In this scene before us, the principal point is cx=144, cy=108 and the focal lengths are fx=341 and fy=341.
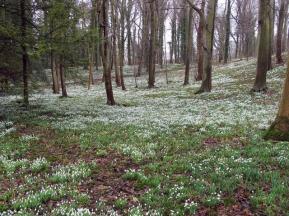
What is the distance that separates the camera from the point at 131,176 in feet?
31.0

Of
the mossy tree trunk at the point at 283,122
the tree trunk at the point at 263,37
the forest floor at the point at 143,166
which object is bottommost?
the forest floor at the point at 143,166

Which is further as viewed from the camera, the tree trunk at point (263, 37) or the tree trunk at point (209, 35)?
the tree trunk at point (209, 35)

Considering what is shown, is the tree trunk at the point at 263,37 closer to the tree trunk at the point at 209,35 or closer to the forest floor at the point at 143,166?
the tree trunk at the point at 209,35

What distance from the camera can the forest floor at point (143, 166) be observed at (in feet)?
25.0

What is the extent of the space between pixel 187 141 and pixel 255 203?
18.8 ft

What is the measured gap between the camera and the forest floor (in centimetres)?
762

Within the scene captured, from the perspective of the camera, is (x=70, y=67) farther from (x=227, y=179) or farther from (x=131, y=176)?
(x=227, y=179)

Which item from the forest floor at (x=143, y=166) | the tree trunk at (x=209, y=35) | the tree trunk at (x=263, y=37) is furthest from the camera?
the tree trunk at (x=209, y=35)

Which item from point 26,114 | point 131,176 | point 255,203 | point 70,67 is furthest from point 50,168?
point 70,67

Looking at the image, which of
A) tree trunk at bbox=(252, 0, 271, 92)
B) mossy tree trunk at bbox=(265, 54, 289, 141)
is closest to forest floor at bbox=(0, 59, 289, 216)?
mossy tree trunk at bbox=(265, 54, 289, 141)

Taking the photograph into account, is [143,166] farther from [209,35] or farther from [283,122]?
[209,35]

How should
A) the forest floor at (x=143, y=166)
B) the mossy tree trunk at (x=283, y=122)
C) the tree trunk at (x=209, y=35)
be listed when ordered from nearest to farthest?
the forest floor at (x=143, y=166), the mossy tree trunk at (x=283, y=122), the tree trunk at (x=209, y=35)

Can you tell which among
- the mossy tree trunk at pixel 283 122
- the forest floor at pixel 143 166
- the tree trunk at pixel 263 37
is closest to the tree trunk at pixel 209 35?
the tree trunk at pixel 263 37

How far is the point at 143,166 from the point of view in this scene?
10344 millimetres
